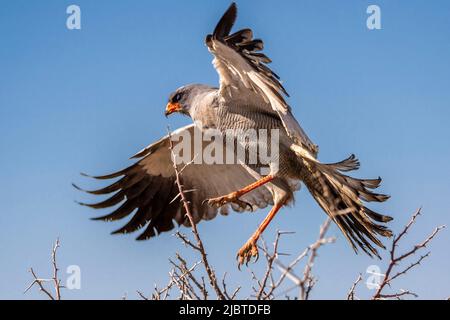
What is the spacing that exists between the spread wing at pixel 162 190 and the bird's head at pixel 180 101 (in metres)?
0.52

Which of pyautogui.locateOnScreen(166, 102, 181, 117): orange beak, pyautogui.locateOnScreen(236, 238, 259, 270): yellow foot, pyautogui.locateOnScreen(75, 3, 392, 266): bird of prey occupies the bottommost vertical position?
pyautogui.locateOnScreen(236, 238, 259, 270): yellow foot

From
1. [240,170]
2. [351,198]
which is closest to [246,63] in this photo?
[351,198]

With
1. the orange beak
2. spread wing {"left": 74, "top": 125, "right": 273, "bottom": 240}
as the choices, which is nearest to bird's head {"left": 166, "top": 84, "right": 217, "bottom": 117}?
the orange beak

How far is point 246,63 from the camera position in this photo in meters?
5.09

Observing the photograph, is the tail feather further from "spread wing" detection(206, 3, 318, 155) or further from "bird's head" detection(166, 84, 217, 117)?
"bird's head" detection(166, 84, 217, 117)

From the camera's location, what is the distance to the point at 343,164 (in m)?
5.62

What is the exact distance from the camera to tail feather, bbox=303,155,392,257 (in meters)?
5.35

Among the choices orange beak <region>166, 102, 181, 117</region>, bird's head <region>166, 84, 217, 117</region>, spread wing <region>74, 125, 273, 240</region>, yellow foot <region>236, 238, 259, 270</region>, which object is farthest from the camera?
spread wing <region>74, 125, 273, 240</region>

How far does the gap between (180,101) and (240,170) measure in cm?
123

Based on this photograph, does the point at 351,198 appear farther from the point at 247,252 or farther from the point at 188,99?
the point at 188,99

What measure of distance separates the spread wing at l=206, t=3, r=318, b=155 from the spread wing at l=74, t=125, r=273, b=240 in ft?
6.01

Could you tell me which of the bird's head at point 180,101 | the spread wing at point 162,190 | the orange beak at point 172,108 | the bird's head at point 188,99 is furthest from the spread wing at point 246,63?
the spread wing at point 162,190
